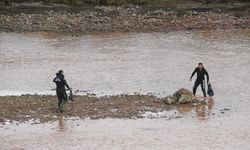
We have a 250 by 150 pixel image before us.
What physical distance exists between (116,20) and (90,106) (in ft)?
105

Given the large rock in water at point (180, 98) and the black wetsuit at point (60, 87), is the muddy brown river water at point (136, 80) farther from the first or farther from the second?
the black wetsuit at point (60, 87)

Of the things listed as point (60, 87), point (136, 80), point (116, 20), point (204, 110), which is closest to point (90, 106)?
point (60, 87)

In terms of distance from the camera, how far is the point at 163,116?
22609 millimetres

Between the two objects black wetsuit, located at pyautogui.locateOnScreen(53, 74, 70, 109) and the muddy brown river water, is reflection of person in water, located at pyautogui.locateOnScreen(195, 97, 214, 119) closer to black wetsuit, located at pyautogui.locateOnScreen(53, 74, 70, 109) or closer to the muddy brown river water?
the muddy brown river water

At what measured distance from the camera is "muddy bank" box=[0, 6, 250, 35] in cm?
5159

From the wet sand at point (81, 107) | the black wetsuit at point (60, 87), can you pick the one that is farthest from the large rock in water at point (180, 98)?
the black wetsuit at point (60, 87)

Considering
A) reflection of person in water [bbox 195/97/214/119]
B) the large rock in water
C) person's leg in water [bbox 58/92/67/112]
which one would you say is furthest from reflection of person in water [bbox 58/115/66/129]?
reflection of person in water [bbox 195/97/214/119]

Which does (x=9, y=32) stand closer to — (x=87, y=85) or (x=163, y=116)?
(x=87, y=85)

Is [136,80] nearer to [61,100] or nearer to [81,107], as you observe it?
[81,107]

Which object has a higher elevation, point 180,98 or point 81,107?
point 180,98

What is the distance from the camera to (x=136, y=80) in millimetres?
30047

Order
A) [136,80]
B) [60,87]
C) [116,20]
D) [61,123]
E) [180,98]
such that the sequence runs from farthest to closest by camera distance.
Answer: [116,20], [136,80], [180,98], [60,87], [61,123]

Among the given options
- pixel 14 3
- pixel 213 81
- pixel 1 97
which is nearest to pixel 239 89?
pixel 213 81

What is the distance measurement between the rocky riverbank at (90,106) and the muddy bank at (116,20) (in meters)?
25.1
